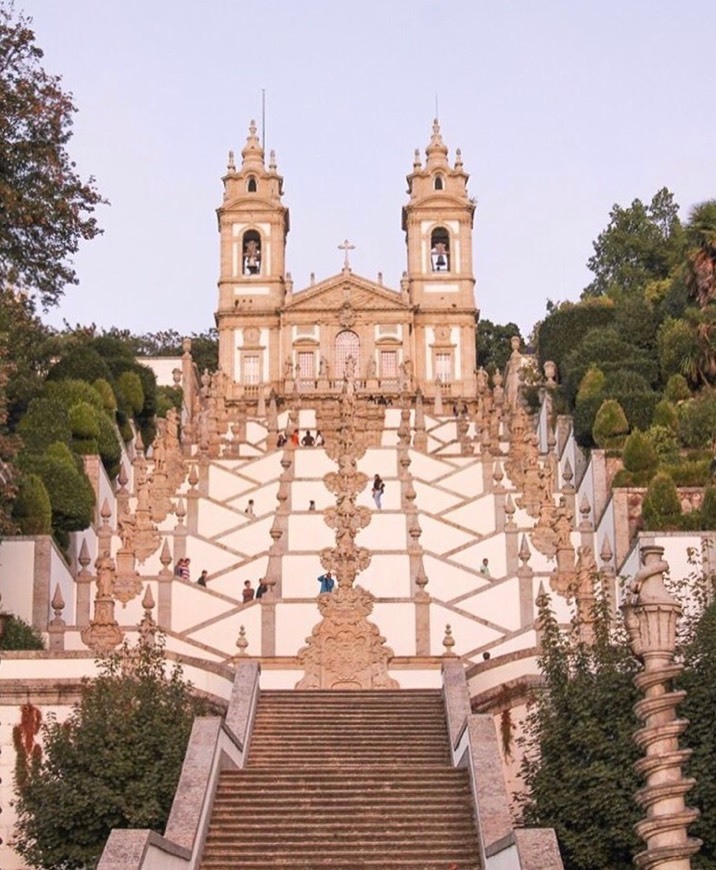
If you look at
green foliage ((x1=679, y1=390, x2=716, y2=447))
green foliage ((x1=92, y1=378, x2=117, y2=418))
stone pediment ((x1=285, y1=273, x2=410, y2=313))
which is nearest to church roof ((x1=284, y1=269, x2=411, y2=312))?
stone pediment ((x1=285, y1=273, x2=410, y2=313))

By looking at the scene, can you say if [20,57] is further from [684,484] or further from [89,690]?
[684,484]

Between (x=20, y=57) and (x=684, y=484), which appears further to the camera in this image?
(x=684, y=484)

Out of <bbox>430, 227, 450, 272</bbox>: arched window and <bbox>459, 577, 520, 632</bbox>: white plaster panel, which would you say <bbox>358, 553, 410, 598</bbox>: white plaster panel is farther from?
<bbox>430, 227, 450, 272</bbox>: arched window

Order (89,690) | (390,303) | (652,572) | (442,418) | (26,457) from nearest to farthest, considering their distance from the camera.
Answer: (652,572) < (89,690) < (26,457) < (442,418) < (390,303)

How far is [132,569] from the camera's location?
38656 millimetres

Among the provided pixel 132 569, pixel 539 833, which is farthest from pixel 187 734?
pixel 132 569

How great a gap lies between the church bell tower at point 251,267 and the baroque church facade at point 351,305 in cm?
4

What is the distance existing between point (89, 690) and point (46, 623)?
12.0 m

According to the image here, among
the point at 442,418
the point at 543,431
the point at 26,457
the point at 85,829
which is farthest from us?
the point at 442,418

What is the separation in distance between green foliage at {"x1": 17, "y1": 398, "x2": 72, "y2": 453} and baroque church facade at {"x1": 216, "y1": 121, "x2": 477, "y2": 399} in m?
27.0

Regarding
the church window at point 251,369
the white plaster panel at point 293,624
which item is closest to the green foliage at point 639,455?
the white plaster panel at point 293,624

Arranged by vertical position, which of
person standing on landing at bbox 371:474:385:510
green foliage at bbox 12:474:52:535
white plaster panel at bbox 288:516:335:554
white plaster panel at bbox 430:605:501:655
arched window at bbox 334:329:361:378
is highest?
arched window at bbox 334:329:361:378

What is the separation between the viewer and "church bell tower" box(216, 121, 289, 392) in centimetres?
7200

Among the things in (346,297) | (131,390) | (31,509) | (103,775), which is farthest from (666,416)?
(346,297)
